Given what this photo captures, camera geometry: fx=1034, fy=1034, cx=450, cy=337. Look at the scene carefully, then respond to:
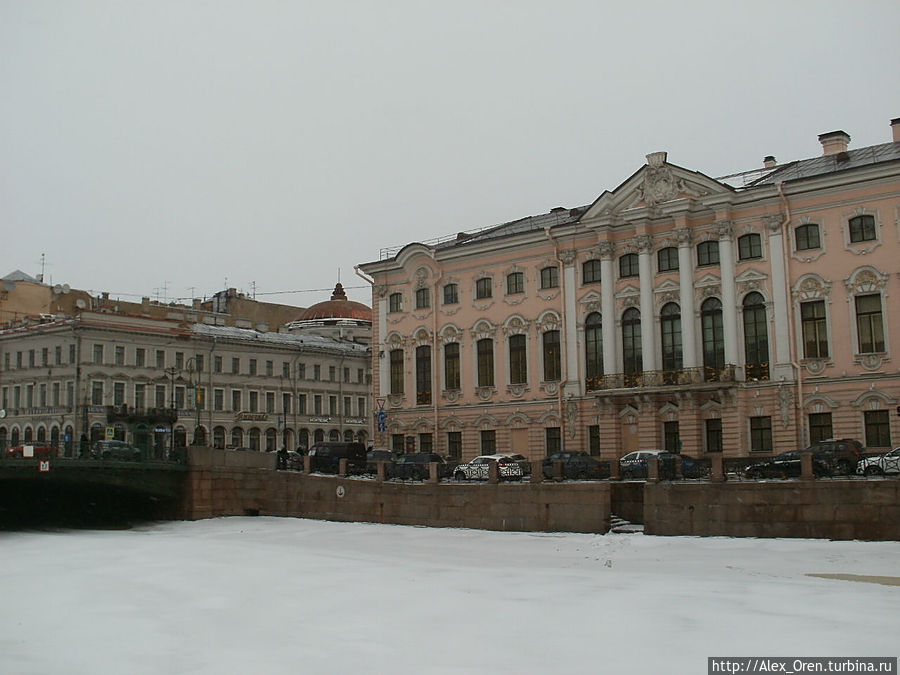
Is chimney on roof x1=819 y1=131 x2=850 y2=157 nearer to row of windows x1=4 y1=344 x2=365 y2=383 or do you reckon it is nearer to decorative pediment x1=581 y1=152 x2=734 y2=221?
decorative pediment x1=581 y1=152 x2=734 y2=221

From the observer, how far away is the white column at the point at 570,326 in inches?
1688

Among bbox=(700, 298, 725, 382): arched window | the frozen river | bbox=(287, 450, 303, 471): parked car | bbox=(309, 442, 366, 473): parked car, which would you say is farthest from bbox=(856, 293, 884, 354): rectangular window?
bbox=(287, 450, 303, 471): parked car

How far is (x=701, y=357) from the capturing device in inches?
1567

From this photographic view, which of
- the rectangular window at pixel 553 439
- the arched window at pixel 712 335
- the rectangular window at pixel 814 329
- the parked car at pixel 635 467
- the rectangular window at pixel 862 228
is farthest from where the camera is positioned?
the rectangular window at pixel 553 439

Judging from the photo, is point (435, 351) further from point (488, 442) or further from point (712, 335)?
point (712, 335)

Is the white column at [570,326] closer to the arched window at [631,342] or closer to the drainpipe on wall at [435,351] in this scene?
the arched window at [631,342]

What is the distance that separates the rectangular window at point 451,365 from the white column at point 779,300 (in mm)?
14580

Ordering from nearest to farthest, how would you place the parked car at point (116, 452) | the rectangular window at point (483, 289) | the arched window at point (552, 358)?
the parked car at point (116, 452), the arched window at point (552, 358), the rectangular window at point (483, 289)

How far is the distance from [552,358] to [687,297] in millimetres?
6647

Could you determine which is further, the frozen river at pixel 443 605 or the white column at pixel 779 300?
the white column at pixel 779 300

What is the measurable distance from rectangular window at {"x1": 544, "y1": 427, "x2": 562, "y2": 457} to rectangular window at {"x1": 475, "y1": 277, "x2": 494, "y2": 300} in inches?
264

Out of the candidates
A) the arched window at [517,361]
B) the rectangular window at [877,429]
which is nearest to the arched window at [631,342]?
the arched window at [517,361]

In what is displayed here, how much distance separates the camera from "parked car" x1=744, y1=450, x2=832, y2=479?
29.2 m

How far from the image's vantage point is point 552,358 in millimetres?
43750
